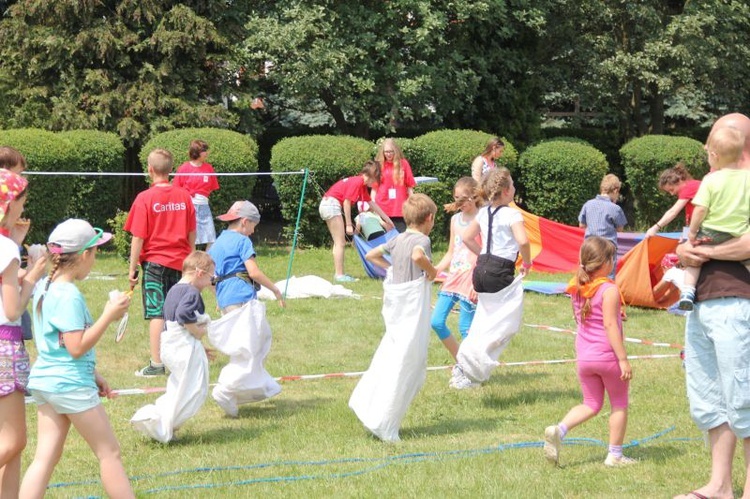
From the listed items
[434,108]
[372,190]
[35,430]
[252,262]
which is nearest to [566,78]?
[434,108]

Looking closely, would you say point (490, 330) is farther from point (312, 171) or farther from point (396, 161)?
point (312, 171)

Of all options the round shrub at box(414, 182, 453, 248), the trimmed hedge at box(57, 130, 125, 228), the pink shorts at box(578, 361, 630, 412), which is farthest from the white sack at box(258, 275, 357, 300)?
the pink shorts at box(578, 361, 630, 412)

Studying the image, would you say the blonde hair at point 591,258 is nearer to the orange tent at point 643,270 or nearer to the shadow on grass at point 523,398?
the shadow on grass at point 523,398

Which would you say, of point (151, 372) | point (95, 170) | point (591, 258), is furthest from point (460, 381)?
point (95, 170)

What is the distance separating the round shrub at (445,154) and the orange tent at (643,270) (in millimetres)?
6308

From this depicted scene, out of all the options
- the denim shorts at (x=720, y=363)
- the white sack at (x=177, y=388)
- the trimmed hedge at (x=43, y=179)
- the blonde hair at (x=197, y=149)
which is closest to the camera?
the denim shorts at (x=720, y=363)

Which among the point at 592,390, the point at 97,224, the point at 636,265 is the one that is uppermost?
the point at 592,390

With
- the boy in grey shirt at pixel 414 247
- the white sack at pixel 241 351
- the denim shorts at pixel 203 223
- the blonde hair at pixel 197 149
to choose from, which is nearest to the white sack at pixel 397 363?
the boy in grey shirt at pixel 414 247

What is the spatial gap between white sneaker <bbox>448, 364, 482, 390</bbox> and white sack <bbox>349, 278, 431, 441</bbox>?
157cm

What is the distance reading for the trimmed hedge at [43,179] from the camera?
16531 millimetres

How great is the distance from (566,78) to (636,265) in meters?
12.1

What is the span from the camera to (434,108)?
72.1 ft

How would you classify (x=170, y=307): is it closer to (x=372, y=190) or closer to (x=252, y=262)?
(x=252, y=262)

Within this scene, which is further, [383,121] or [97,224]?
[383,121]
